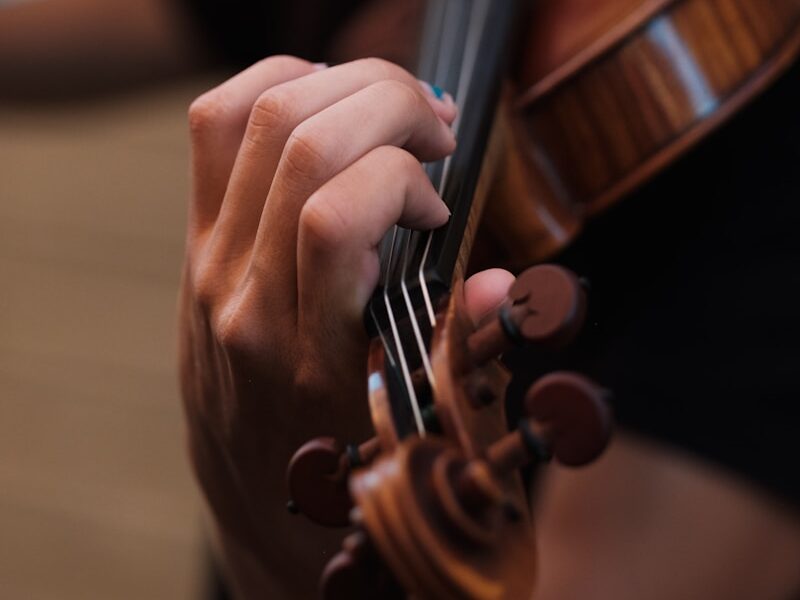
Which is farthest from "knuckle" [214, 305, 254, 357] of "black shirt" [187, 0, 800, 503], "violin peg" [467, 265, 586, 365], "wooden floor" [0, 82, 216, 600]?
"wooden floor" [0, 82, 216, 600]

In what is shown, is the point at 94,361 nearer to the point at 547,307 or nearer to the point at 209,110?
the point at 209,110

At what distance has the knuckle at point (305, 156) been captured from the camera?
1.04 feet

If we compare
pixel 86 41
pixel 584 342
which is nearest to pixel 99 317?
pixel 86 41

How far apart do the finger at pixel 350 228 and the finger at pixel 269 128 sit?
0.03m

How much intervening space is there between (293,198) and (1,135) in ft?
4.69

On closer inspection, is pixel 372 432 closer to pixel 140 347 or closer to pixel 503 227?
pixel 503 227

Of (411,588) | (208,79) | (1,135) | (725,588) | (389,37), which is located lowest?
(725,588)

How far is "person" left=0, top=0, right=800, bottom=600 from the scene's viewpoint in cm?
33

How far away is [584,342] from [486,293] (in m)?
0.32

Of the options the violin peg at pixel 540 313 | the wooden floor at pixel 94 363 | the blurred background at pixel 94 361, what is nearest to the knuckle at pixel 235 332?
the violin peg at pixel 540 313

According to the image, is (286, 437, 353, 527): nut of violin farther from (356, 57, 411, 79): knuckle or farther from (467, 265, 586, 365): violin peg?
(356, 57, 411, 79): knuckle

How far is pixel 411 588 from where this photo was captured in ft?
0.70

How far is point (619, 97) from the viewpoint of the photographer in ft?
1.92

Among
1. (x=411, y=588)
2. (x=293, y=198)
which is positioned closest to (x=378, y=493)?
(x=411, y=588)
